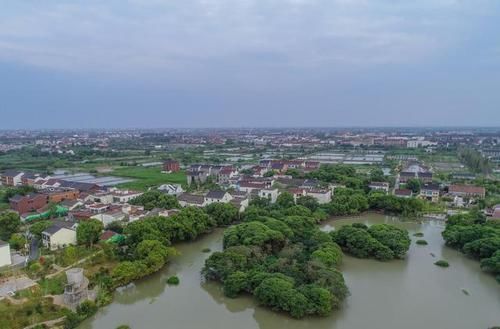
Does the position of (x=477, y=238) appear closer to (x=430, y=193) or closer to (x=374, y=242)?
(x=374, y=242)

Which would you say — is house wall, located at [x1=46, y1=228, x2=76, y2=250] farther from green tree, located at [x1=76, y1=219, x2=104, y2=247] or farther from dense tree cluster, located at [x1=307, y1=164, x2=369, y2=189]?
dense tree cluster, located at [x1=307, y1=164, x2=369, y2=189]

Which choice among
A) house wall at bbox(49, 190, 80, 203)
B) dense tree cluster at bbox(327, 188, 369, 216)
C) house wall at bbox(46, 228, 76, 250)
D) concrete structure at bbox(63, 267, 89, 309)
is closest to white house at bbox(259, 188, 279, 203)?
dense tree cluster at bbox(327, 188, 369, 216)

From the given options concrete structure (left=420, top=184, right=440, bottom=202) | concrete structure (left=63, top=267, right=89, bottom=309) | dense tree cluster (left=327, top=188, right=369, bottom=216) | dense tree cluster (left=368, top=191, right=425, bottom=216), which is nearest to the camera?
concrete structure (left=63, top=267, right=89, bottom=309)

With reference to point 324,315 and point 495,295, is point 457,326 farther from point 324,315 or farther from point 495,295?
point 324,315

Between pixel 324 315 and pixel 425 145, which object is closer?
pixel 324 315

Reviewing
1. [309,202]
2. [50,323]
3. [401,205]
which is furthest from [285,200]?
[50,323]

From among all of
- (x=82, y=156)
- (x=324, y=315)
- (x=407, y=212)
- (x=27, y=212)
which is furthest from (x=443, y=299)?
(x=82, y=156)

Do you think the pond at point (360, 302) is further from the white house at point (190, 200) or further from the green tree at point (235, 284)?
the white house at point (190, 200)
